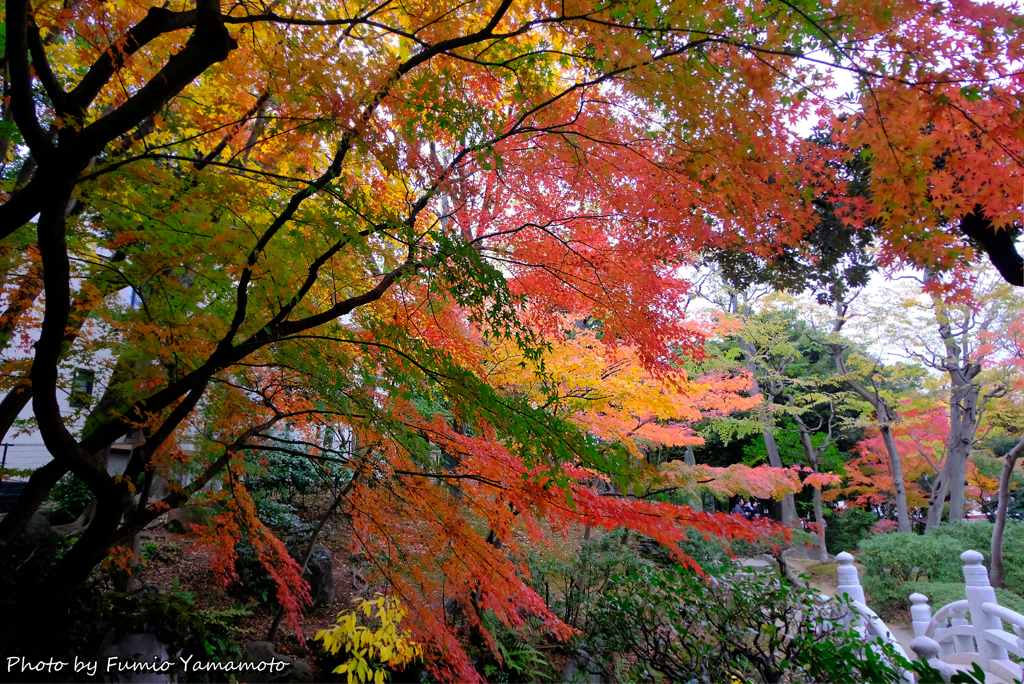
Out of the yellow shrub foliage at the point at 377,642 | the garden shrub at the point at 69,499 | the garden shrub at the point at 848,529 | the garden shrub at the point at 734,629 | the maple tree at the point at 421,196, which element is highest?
the maple tree at the point at 421,196

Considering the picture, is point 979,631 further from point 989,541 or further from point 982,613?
point 989,541

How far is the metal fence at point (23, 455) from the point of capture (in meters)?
12.1

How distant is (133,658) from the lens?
4547 mm

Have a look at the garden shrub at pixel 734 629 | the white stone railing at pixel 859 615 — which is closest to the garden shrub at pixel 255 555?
the garden shrub at pixel 734 629

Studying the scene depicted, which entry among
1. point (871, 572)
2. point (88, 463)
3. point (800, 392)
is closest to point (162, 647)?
point (88, 463)

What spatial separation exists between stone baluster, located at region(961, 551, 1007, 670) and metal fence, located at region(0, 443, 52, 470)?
54.8 ft

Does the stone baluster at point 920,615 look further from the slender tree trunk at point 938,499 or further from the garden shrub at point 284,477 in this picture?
the garden shrub at point 284,477

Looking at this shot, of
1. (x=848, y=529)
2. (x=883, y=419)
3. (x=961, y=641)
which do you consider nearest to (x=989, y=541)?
(x=883, y=419)

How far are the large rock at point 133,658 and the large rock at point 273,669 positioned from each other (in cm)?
86

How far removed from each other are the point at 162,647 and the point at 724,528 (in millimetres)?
5152

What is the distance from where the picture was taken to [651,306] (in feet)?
15.6

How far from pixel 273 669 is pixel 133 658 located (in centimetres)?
143

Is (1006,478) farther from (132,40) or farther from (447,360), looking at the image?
(132,40)

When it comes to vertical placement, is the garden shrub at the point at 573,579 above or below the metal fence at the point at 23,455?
below
